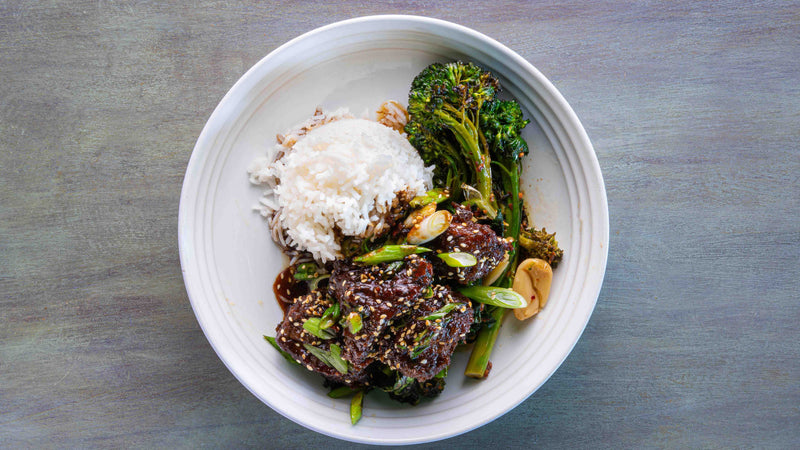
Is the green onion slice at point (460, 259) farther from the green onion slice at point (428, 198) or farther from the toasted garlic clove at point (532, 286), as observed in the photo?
the toasted garlic clove at point (532, 286)

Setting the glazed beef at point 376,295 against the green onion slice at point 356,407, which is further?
the green onion slice at point 356,407

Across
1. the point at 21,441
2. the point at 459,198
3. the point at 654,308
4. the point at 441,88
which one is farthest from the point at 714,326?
the point at 21,441

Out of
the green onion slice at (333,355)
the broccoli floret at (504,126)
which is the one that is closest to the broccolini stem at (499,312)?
the broccoli floret at (504,126)

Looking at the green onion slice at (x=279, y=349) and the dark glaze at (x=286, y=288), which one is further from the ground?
the dark glaze at (x=286, y=288)

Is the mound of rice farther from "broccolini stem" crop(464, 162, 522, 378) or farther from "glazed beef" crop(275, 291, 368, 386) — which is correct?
"broccolini stem" crop(464, 162, 522, 378)

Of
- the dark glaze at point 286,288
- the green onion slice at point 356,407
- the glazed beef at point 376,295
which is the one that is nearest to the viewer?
the glazed beef at point 376,295

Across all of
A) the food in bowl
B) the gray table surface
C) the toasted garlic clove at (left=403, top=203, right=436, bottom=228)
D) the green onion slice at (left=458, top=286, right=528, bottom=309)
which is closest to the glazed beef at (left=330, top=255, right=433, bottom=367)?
the food in bowl

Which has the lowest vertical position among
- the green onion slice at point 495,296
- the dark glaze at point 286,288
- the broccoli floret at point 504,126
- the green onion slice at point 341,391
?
the green onion slice at point 341,391
